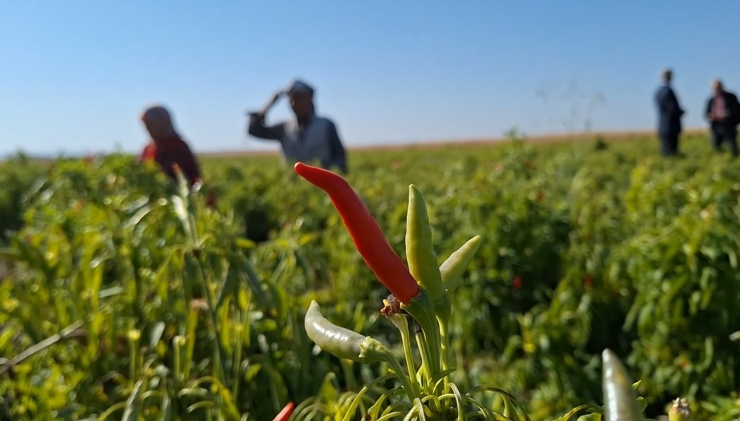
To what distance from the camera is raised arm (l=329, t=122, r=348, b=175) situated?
5.12 meters

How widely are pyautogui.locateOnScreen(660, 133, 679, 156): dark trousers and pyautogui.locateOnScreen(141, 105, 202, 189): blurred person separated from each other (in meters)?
7.79

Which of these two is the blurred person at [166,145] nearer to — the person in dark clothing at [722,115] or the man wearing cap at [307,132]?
the man wearing cap at [307,132]

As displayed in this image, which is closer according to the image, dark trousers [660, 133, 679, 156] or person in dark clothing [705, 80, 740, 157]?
person in dark clothing [705, 80, 740, 157]

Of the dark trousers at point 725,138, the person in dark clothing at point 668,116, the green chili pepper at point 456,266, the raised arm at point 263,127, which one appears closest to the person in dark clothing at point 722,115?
the dark trousers at point 725,138

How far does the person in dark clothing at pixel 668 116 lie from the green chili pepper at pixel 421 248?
975 centimetres

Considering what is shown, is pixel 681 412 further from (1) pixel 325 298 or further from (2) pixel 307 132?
(2) pixel 307 132

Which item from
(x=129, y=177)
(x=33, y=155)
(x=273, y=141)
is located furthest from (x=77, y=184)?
(x=33, y=155)

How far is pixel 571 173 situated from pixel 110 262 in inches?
179

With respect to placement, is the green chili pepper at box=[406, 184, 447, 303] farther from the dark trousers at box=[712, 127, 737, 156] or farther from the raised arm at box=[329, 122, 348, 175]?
the dark trousers at box=[712, 127, 737, 156]

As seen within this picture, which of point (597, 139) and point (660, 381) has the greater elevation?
point (597, 139)

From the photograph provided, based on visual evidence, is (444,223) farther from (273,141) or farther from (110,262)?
(273,141)

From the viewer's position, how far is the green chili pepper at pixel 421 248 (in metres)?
0.51

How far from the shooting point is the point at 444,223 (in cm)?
317

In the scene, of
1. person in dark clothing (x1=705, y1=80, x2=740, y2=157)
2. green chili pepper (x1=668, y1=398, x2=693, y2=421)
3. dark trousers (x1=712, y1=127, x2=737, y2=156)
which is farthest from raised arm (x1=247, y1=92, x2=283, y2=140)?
dark trousers (x1=712, y1=127, x2=737, y2=156)
